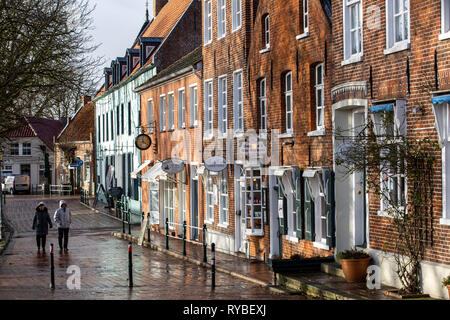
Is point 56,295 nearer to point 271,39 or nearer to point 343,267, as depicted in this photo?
point 343,267

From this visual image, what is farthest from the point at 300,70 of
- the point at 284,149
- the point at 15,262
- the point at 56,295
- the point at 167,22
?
the point at 167,22

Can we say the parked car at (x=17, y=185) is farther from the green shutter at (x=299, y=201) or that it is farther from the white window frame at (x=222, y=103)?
the green shutter at (x=299, y=201)

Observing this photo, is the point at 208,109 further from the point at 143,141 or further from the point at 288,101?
the point at 143,141

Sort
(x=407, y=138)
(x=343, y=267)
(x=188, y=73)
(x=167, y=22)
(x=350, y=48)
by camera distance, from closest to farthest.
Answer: (x=407, y=138) → (x=343, y=267) → (x=350, y=48) → (x=188, y=73) → (x=167, y=22)

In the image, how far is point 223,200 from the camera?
26.6m

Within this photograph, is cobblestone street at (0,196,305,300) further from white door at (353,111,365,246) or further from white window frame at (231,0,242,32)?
white window frame at (231,0,242,32)

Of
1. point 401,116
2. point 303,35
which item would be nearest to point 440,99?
point 401,116

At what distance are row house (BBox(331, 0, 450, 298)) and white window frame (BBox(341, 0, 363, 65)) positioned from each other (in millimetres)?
20

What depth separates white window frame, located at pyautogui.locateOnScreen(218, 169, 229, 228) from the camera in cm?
2609

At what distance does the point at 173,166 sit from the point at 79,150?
133ft

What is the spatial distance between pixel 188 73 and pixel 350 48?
1375 centimetres

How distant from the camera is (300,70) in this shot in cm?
1988

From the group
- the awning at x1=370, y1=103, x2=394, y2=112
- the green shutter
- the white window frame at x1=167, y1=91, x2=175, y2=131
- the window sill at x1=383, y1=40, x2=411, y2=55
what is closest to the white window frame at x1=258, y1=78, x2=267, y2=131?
the green shutter

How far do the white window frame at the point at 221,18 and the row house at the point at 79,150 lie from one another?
38.5 meters
